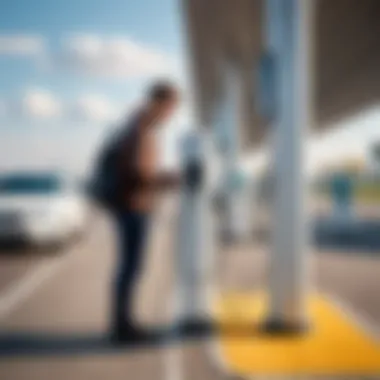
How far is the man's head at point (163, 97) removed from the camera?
11.4ft

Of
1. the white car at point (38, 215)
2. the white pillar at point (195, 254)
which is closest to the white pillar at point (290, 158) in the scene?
the white pillar at point (195, 254)

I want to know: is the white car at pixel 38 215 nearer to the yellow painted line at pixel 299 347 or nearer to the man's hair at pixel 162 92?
the yellow painted line at pixel 299 347

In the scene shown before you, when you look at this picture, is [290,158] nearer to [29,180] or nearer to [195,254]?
[195,254]

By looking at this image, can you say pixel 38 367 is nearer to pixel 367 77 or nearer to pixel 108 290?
pixel 108 290

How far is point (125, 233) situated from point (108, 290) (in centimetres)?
130

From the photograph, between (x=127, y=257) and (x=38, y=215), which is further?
(x=38, y=215)

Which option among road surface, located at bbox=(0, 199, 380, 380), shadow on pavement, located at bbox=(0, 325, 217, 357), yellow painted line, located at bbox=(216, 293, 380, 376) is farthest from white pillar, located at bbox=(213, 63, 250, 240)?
shadow on pavement, located at bbox=(0, 325, 217, 357)

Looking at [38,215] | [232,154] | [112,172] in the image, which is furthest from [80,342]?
[232,154]

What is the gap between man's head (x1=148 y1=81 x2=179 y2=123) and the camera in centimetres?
348

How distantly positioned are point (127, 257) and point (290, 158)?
1.11m

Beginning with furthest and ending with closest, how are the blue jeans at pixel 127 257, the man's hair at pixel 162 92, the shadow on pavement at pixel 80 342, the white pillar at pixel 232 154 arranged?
the white pillar at pixel 232 154, the blue jeans at pixel 127 257, the shadow on pavement at pixel 80 342, the man's hair at pixel 162 92

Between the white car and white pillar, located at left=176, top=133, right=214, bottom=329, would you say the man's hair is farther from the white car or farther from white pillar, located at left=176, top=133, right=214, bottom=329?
the white car

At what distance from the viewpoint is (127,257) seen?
4.65 meters

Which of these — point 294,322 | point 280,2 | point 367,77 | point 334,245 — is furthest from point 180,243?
point 367,77
